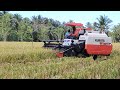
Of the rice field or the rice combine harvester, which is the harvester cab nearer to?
the rice combine harvester

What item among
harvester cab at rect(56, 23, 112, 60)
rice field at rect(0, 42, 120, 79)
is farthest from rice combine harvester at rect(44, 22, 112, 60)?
rice field at rect(0, 42, 120, 79)

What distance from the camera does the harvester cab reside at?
17.2 ft

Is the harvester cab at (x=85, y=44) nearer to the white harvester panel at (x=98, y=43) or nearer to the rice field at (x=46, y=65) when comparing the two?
the white harvester panel at (x=98, y=43)

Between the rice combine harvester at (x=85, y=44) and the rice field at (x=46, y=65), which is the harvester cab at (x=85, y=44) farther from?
the rice field at (x=46, y=65)

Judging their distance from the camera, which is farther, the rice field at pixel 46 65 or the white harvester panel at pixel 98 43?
the white harvester panel at pixel 98 43

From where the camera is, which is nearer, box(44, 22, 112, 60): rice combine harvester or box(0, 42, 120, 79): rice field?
box(0, 42, 120, 79): rice field

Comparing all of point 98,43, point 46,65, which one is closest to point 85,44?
point 98,43

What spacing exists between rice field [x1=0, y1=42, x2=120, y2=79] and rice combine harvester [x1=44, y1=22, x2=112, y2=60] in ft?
0.44

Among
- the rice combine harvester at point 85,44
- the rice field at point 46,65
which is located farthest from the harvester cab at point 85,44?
the rice field at point 46,65

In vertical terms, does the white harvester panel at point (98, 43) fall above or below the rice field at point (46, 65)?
above

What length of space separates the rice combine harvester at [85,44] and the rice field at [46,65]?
133 millimetres

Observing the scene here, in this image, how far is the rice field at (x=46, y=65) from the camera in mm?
4162

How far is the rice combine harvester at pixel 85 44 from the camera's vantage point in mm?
5234
